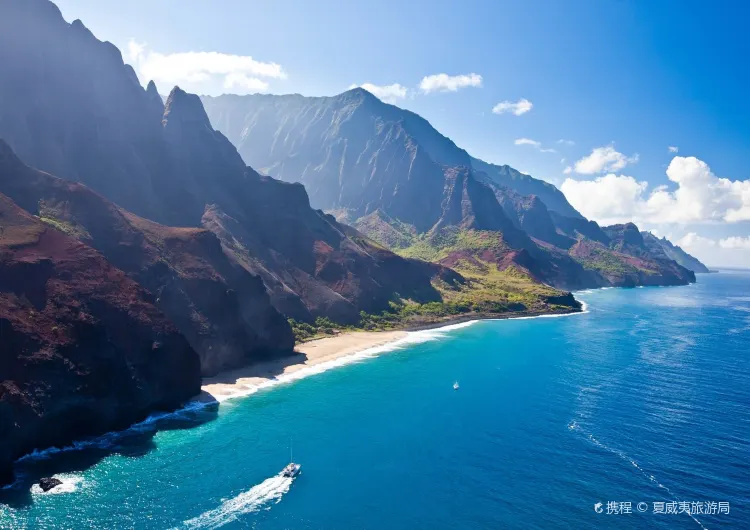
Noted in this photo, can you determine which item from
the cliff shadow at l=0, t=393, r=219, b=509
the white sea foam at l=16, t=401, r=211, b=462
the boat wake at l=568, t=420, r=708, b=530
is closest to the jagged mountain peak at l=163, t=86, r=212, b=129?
the white sea foam at l=16, t=401, r=211, b=462

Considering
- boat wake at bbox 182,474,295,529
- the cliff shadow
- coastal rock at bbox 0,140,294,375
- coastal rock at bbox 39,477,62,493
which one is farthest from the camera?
coastal rock at bbox 0,140,294,375

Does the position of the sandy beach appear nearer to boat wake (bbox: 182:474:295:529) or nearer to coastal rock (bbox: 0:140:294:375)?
coastal rock (bbox: 0:140:294:375)

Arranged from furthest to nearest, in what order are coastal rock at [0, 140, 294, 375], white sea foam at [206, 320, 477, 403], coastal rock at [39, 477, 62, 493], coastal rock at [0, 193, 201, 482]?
coastal rock at [0, 140, 294, 375] < white sea foam at [206, 320, 477, 403] < coastal rock at [0, 193, 201, 482] < coastal rock at [39, 477, 62, 493]

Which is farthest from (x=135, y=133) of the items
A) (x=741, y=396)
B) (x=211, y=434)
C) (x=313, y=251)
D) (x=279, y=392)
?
(x=741, y=396)

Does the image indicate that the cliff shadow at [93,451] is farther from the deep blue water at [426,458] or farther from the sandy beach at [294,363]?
the sandy beach at [294,363]

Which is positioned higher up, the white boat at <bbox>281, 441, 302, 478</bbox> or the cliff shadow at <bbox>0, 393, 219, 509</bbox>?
the cliff shadow at <bbox>0, 393, 219, 509</bbox>

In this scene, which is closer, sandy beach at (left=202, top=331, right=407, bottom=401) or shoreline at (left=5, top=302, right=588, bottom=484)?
shoreline at (left=5, top=302, right=588, bottom=484)

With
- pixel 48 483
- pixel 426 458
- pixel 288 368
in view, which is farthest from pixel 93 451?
pixel 288 368

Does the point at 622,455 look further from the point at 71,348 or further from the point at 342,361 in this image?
the point at 71,348
